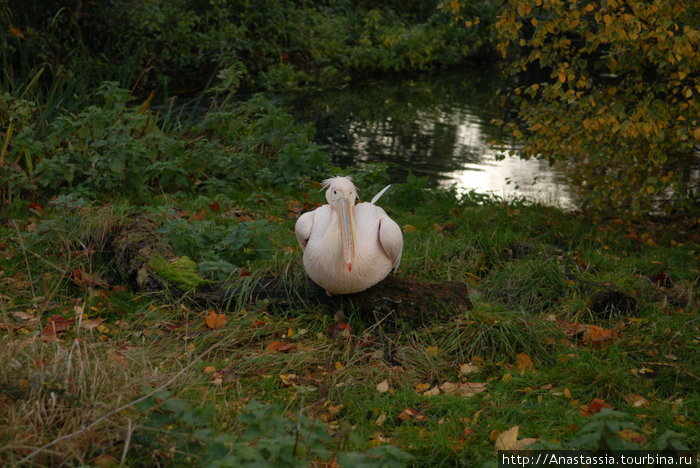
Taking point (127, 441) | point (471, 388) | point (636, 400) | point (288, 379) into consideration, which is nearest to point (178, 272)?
point (288, 379)

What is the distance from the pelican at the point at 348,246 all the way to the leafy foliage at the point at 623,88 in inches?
86.8

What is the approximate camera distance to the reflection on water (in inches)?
402

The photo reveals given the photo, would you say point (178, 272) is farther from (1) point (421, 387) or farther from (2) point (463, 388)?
(2) point (463, 388)

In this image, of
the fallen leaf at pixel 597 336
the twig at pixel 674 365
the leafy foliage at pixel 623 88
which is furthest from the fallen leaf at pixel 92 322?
the leafy foliage at pixel 623 88

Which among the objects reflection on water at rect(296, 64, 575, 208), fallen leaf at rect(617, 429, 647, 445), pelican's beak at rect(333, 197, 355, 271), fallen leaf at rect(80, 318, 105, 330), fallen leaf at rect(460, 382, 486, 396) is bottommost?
reflection on water at rect(296, 64, 575, 208)

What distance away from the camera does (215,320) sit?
176 inches

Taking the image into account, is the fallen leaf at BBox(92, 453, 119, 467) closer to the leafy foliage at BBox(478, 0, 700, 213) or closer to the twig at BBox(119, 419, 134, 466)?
the twig at BBox(119, 419, 134, 466)

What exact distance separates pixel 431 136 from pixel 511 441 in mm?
10286

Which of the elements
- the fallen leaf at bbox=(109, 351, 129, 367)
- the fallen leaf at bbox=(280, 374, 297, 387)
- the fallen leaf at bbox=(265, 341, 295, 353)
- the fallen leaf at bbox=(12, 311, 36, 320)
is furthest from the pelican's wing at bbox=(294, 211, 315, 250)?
the fallen leaf at bbox=(12, 311, 36, 320)

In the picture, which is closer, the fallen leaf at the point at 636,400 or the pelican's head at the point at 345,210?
the fallen leaf at the point at 636,400

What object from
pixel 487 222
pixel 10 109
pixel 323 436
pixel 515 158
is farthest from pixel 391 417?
pixel 515 158

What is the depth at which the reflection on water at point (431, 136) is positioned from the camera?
10.2 meters

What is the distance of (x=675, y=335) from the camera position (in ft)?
14.3

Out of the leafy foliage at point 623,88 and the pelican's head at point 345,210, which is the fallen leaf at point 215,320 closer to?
the pelican's head at point 345,210
